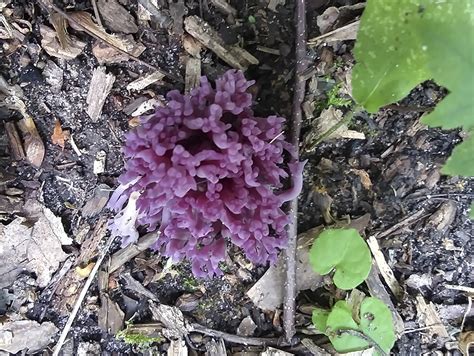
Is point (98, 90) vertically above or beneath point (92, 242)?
above

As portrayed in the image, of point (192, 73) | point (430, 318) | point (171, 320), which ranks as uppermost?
point (192, 73)

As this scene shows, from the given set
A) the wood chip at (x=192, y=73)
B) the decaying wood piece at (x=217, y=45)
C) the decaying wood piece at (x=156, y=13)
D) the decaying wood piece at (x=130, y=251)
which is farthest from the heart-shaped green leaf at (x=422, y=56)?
the decaying wood piece at (x=130, y=251)

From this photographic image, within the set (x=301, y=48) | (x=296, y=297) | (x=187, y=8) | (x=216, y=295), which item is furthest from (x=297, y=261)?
(x=187, y=8)

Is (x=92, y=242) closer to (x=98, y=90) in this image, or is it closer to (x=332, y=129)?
(x=98, y=90)

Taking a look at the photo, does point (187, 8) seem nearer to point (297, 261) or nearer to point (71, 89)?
point (71, 89)

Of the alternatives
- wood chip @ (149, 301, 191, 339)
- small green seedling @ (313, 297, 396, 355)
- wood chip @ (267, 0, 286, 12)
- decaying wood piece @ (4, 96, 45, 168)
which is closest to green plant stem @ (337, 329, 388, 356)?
small green seedling @ (313, 297, 396, 355)

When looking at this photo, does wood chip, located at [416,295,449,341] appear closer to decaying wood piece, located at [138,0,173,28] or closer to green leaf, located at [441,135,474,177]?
green leaf, located at [441,135,474,177]

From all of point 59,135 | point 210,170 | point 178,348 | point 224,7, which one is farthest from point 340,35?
point 178,348
